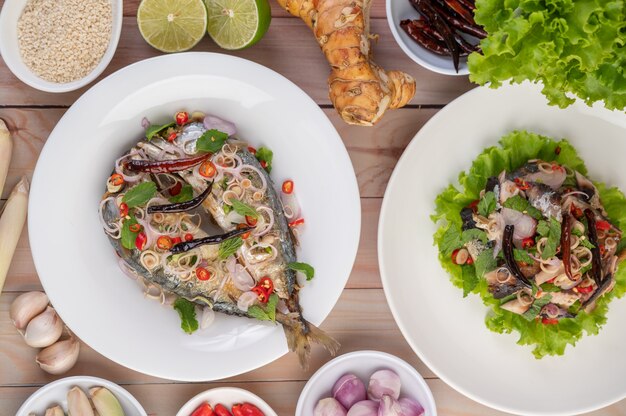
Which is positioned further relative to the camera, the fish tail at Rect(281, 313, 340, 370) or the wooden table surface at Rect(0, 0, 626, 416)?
the wooden table surface at Rect(0, 0, 626, 416)

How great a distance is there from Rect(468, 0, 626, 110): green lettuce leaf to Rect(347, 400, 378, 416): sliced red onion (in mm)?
1023

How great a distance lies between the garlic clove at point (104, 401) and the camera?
204 centimetres

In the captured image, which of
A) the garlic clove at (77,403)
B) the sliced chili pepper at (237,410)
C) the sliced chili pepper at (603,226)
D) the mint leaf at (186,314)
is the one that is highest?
the sliced chili pepper at (603,226)

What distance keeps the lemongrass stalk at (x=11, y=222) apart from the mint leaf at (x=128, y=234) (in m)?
0.41

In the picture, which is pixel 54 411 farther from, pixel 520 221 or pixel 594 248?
pixel 594 248

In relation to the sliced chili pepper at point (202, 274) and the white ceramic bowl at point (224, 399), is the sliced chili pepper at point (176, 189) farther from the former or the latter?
the white ceramic bowl at point (224, 399)

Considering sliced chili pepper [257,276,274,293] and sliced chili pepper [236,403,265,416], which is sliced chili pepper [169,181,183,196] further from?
sliced chili pepper [236,403,265,416]

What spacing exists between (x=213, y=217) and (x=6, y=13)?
2.63 ft

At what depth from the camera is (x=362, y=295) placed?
2195 mm

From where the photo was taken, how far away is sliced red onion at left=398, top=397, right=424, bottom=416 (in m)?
2.10

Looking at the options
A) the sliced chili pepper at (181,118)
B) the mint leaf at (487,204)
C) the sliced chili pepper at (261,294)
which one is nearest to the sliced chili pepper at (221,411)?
the sliced chili pepper at (261,294)

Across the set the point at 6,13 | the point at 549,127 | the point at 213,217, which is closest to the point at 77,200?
the point at 213,217

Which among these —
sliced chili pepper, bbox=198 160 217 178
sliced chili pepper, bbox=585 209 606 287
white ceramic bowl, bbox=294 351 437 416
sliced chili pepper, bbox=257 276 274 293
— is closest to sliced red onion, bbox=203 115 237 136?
sliced chili pepper, bbox=198 160 217 178

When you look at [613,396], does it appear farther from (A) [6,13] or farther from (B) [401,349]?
(A) [6,13]
